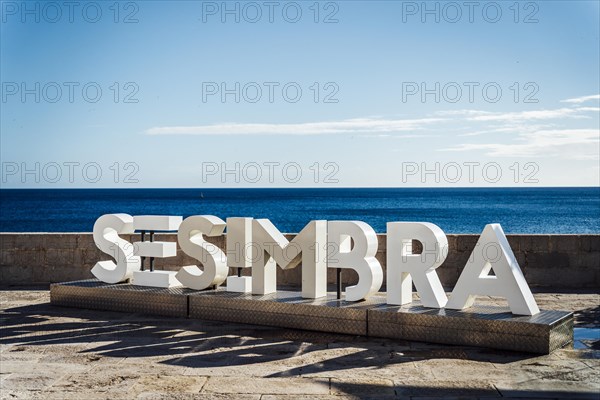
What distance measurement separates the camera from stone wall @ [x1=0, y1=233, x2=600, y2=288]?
1323 centimetres

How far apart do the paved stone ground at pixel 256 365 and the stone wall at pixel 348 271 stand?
3.91 m

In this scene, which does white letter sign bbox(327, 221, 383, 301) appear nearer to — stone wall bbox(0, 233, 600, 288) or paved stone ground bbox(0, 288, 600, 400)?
paved stone ground bbox(0, 288, 600, 400)

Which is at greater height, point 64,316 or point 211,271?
point 211,271

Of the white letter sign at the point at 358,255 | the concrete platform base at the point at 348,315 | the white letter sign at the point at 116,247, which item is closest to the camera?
the concrete platform base at the point at 348,315

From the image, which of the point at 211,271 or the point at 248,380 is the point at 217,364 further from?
the point at 211,271

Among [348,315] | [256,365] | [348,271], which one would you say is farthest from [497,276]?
[348,271]

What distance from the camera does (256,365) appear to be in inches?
287

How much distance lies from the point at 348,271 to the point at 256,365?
21.5 ft

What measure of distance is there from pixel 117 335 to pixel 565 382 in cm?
521

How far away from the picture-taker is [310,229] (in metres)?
9.27

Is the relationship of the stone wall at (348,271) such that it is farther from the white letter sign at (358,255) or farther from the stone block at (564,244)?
the white letter sign at (358,255)

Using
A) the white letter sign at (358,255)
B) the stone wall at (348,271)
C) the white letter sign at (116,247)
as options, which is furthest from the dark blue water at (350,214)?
the white letter sign at (358,255)

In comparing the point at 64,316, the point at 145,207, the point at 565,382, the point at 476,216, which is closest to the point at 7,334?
the point at 64,316

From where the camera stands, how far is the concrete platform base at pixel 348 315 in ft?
25.6
